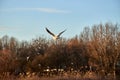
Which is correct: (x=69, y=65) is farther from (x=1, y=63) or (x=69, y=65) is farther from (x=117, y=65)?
(x=1, y=63)

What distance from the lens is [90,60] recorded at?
2428cm

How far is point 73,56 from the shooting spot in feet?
84.6

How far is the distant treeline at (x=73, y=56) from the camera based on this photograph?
21000mm

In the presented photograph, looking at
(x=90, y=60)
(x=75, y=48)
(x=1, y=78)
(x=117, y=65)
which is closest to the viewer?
(x=1, y=78)

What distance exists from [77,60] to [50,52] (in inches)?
84.5

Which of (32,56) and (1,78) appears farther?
(32,56)

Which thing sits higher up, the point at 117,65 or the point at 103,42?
the point at 103,42

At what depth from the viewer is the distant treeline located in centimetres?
2100

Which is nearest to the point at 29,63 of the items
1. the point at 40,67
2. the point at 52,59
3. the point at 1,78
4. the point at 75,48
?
the point at 40,67

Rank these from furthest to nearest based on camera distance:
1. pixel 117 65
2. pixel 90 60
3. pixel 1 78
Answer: pixel 90 60
pixel 117 65
pixel 1 78

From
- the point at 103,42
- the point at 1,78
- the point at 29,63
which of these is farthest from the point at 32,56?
the point at 1,78

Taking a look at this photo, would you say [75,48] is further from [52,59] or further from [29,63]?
[29,63]

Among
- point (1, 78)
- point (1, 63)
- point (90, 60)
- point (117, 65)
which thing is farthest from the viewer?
point (90, 60)

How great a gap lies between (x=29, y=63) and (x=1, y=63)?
323 centimetres
